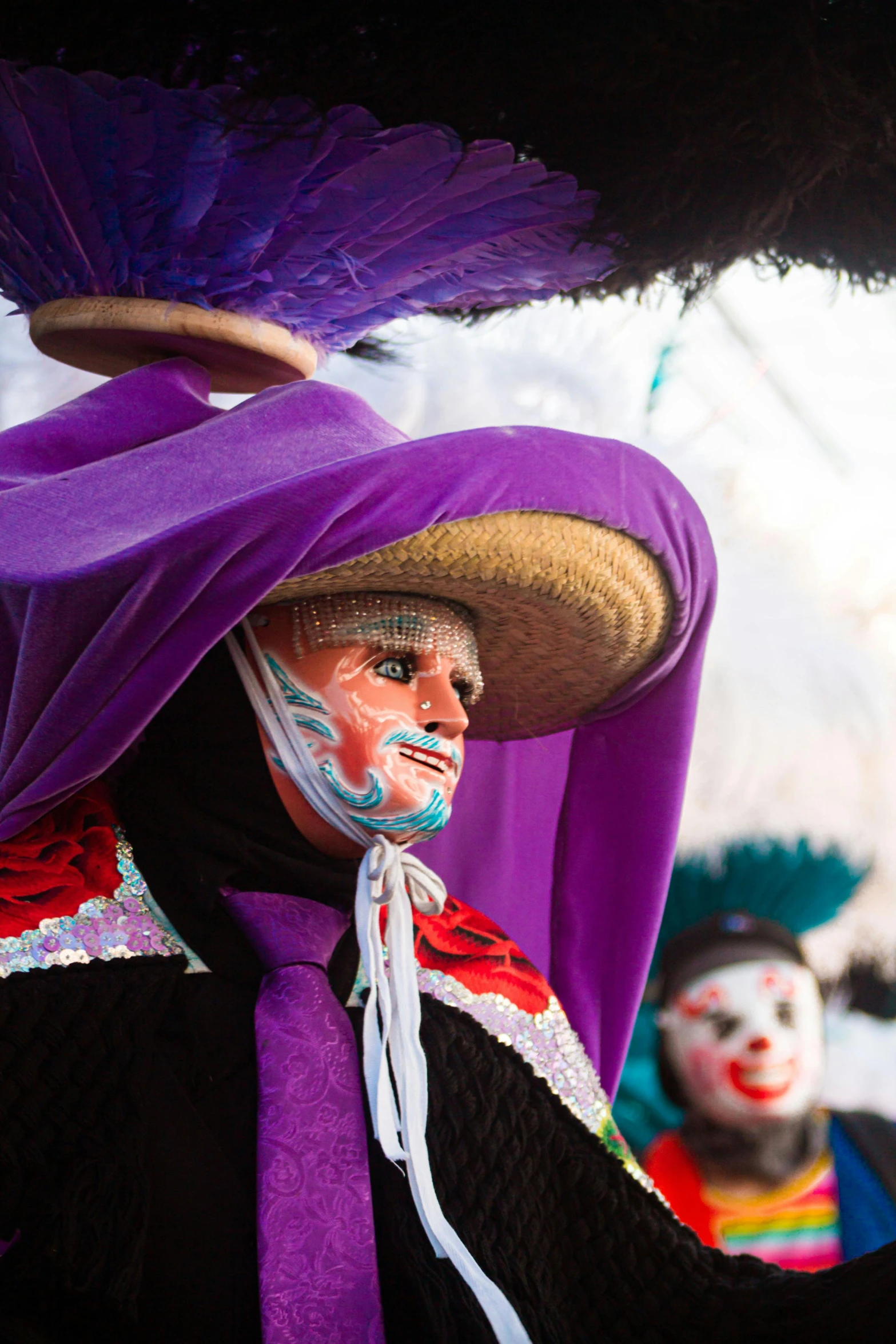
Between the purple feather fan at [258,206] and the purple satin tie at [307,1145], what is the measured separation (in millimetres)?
946

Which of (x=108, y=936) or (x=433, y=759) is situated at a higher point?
(x=433, y=759)

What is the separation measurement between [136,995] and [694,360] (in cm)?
131

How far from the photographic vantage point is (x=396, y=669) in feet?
6.49

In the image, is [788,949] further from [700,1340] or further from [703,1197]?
[700,1340]

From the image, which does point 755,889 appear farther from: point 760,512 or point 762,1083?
point 760,512

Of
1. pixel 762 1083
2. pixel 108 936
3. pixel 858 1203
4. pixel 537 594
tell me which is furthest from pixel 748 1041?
pixel 108 936

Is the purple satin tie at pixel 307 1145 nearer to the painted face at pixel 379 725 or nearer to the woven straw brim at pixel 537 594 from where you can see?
the painted face at pixel 379 725

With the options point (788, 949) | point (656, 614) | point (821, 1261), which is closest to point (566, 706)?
point (656, 614)

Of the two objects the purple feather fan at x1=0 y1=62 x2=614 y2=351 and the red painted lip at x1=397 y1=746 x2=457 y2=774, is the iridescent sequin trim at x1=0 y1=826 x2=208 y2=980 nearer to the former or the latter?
the red painted lip at x1=397 y1=746 x2=457 y2=774

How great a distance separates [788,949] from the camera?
3053 mm

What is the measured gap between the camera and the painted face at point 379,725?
6.24ft

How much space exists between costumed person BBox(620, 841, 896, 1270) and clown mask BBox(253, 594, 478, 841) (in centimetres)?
124

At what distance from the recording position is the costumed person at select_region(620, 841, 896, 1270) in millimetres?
2846

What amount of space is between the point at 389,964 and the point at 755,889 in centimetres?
140
